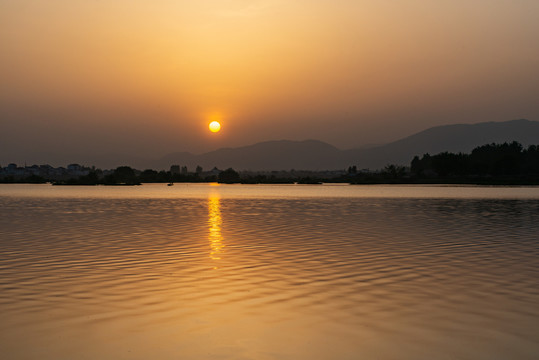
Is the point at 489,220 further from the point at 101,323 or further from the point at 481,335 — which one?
the point at 101,323

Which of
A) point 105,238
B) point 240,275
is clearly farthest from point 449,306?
point 105,238

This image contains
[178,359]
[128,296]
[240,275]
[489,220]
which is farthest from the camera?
[489,220]

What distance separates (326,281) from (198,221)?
2986 cm

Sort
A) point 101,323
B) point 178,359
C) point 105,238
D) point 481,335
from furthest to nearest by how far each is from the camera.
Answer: point 105,238 → point 101,323 → point 481,335 → point 178,359

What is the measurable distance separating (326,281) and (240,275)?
3.41 meters

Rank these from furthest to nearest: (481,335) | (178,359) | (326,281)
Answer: (326,281) < (481,335) < (178,359)

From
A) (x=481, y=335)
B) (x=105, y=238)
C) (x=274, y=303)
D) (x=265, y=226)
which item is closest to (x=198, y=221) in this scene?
(x=265, y=226)

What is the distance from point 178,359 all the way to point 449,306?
8410 mm

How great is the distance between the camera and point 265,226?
42.5m

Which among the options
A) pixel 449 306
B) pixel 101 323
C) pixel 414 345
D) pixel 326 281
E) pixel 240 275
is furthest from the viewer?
pixel 240 275

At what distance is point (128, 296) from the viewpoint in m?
16.9

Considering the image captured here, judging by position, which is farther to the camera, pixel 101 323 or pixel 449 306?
pixel 449 306

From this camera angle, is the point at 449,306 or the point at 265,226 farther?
the point at 265,226

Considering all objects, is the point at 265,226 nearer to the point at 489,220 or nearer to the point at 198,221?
the point at 198,221
